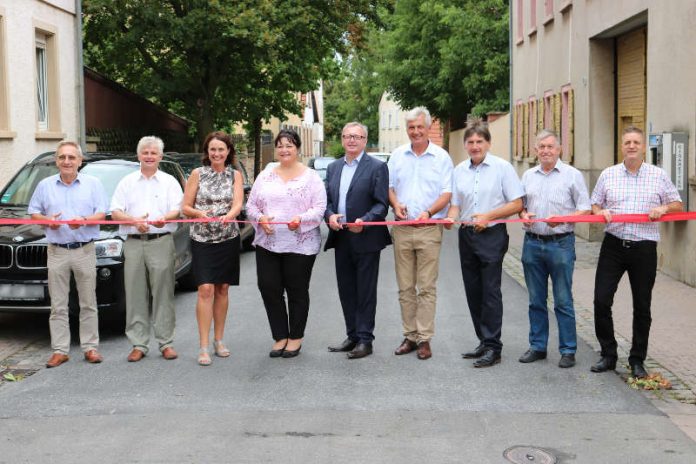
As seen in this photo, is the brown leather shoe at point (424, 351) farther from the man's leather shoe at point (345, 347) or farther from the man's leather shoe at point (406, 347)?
the man's leather shoe at point (345, 347)

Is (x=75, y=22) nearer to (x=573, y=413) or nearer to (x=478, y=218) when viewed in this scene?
(x=478, y=218)

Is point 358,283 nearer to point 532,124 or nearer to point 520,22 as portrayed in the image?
point 532,124

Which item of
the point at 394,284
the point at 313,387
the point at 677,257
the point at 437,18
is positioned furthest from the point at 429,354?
the point at 437,18

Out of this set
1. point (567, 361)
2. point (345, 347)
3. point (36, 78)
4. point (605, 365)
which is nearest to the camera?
point (605, 365)

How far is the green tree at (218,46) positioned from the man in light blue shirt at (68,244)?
1448 cm

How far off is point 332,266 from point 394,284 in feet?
7.03

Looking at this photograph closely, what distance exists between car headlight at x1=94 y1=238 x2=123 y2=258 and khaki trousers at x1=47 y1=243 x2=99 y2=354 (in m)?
0.75

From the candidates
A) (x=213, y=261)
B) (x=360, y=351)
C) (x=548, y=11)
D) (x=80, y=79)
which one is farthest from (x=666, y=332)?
(x=548, y=11)

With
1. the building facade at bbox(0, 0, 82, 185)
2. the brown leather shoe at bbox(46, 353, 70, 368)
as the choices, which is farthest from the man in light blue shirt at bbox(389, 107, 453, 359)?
the building facade at bbox(0, 0, 82, 185)

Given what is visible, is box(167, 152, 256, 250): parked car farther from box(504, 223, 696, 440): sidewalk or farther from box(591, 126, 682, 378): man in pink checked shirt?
box(591, 126, 682, 378): man in pink checked shirt

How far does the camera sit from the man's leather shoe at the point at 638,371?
22.6 feet

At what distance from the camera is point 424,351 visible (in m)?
7.67

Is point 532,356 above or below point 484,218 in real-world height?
below

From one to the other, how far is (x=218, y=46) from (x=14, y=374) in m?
16.4
